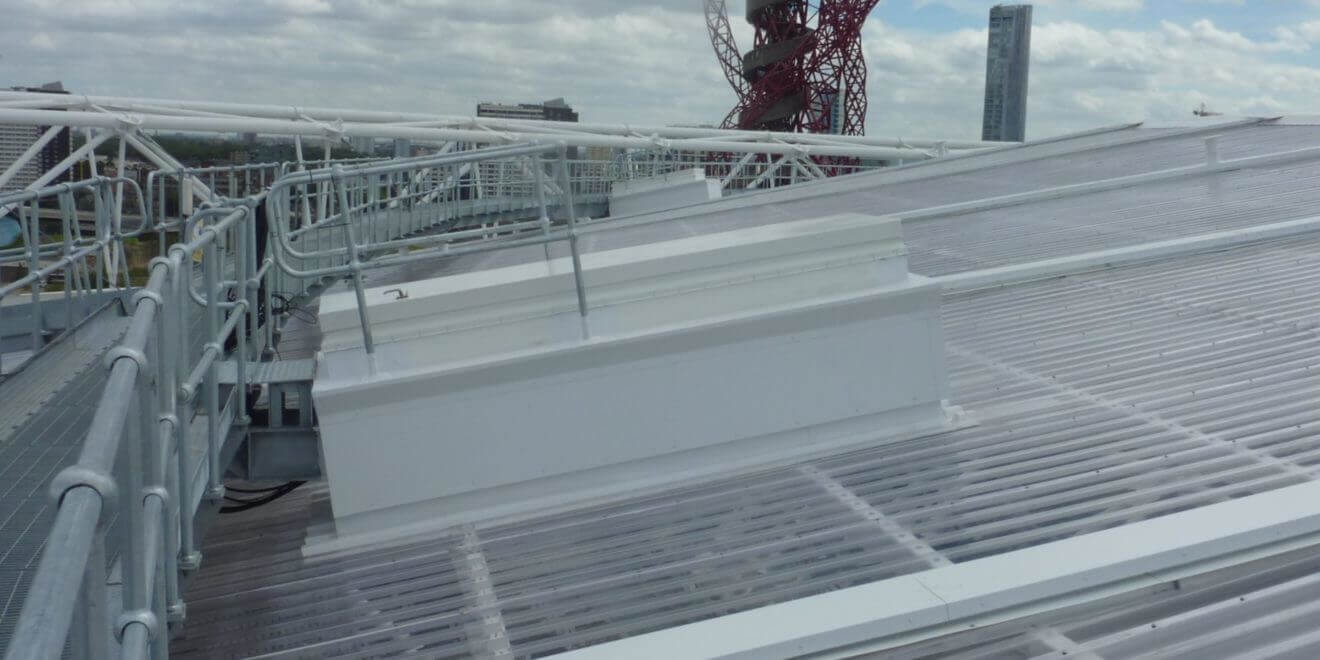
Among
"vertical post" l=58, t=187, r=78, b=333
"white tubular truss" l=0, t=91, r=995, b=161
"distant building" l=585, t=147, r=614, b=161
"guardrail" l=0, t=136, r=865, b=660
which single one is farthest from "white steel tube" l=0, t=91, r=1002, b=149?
"guardrail" l=0, t=136, r=865, b=660

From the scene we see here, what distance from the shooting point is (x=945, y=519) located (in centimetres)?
358

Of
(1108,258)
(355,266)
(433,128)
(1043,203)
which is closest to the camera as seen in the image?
(355,266)

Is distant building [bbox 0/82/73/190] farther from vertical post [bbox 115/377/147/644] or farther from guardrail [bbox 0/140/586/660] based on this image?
vertical post [bbox 115/377/147/644]

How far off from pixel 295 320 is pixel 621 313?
6100 millimetres

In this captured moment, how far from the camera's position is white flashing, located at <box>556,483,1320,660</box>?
9.10ft

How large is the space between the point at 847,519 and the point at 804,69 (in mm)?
35134

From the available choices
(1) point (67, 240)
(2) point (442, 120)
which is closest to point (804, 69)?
(2) point (442, 120)

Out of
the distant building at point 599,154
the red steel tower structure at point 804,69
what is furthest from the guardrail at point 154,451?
the red steel tower structure at point 804,69

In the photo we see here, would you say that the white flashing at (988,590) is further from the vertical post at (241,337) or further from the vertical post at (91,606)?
the vertical post at (241,337)

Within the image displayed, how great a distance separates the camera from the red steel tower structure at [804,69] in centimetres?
3703

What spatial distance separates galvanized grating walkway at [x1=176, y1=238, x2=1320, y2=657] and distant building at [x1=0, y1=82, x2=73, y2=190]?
10847 millimetres

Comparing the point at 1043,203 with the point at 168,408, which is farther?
the point at 1043,203

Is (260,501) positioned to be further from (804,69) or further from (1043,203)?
(804,69)

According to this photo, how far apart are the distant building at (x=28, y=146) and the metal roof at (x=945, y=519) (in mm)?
10362
